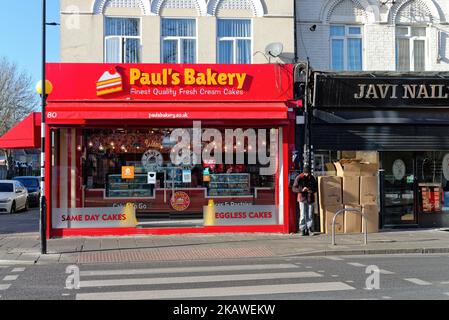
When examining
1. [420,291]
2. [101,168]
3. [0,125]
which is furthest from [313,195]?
[0,125]

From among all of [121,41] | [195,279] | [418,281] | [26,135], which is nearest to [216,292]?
[195,279]

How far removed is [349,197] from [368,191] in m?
0.54

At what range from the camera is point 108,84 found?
15766mm

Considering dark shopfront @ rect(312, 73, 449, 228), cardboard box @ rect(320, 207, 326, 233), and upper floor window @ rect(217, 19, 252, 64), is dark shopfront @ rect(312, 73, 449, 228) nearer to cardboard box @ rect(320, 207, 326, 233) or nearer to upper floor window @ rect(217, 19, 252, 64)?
cardboard box @ rect(320, 207, 326, 233)

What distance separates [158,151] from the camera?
1664cm

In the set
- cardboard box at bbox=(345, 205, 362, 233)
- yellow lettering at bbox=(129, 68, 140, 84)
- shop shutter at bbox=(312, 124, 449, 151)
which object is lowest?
cardboard box at bbox=(345, 205, 362, 233)

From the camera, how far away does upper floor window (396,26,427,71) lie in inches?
703

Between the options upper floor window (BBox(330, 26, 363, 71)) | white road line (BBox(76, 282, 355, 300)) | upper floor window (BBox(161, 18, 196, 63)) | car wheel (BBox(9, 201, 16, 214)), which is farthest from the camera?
car wheel (BBox(9, 201, 16, 214))

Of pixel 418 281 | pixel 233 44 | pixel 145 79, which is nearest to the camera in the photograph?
pixel 418 281

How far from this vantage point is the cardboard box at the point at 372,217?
1619cm

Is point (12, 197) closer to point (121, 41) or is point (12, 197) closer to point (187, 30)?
point (121, 41)

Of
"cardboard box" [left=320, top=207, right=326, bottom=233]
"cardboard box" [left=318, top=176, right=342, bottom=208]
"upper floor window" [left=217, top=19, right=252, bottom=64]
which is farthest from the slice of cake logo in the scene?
"cardboard box" [left=320, top=207, right=326, bottom=233]

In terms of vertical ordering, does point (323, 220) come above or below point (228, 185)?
below

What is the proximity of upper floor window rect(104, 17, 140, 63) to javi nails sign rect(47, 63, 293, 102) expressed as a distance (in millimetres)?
948
